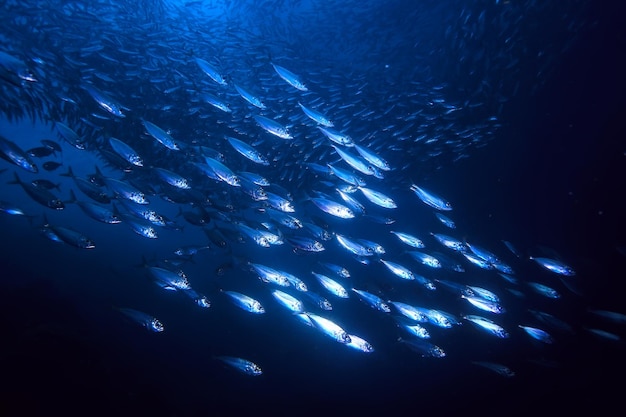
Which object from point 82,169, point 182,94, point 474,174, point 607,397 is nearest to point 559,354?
point 607,397

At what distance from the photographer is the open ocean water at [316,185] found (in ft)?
28.9

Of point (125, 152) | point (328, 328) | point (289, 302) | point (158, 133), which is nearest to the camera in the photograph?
point (125, 152)

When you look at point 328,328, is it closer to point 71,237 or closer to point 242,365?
point 242,365

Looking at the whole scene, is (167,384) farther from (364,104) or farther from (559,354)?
(559,354)

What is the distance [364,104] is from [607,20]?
8.13 metres

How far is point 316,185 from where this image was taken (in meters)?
16.7

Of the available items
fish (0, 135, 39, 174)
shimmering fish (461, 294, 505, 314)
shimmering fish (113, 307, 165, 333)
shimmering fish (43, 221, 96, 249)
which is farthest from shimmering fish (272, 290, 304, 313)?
fish (0, 135, 39, 174)

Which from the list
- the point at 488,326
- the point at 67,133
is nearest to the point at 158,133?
the point at 67,133

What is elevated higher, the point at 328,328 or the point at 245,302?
the point at 328,328

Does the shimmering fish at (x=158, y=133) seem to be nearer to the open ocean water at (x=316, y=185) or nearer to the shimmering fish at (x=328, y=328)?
the open ocean water at (x=316, y=185)

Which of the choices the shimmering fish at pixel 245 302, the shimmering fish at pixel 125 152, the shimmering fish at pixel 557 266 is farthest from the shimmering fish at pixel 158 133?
the shimmering fish at pixel 557 266

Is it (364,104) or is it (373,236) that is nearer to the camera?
(364,104)

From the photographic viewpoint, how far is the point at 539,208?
18.9 metres

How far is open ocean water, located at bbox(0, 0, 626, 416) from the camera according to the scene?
880 cm
